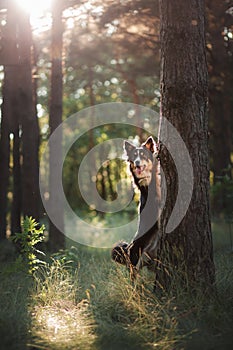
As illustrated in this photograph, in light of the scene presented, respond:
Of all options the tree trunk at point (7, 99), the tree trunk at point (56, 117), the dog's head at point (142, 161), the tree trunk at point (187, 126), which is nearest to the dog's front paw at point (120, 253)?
the dog's head at point (142, 161)

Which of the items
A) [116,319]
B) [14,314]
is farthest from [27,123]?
[116,319]

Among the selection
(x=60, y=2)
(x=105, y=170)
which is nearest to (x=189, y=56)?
(x=60, y=2)

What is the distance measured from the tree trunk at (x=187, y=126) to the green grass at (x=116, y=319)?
505 millimetres

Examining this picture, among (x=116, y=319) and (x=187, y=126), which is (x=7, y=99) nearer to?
(x=187, y=126)

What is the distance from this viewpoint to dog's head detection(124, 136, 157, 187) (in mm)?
8805

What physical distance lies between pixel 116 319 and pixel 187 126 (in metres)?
2.70

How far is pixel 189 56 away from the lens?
6.80 meters

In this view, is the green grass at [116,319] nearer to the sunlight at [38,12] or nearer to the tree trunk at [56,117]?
the tree trunk at [56,117]

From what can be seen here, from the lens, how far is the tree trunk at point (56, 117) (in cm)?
1325

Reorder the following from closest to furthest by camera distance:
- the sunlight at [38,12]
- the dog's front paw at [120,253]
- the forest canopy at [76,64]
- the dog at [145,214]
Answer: the dog at [145,214], the dog's front paw at [120,253], the forest canopy at [76,64], the sunlight at [38,12]

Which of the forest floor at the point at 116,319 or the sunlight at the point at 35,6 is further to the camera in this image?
the sunlight at the point at 35,6

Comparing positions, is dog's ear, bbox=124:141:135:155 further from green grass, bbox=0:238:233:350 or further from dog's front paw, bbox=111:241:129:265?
green grass, bbox=0:238:233:350

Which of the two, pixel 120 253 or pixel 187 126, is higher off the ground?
pixel 187 126

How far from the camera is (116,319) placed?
6.14 m
